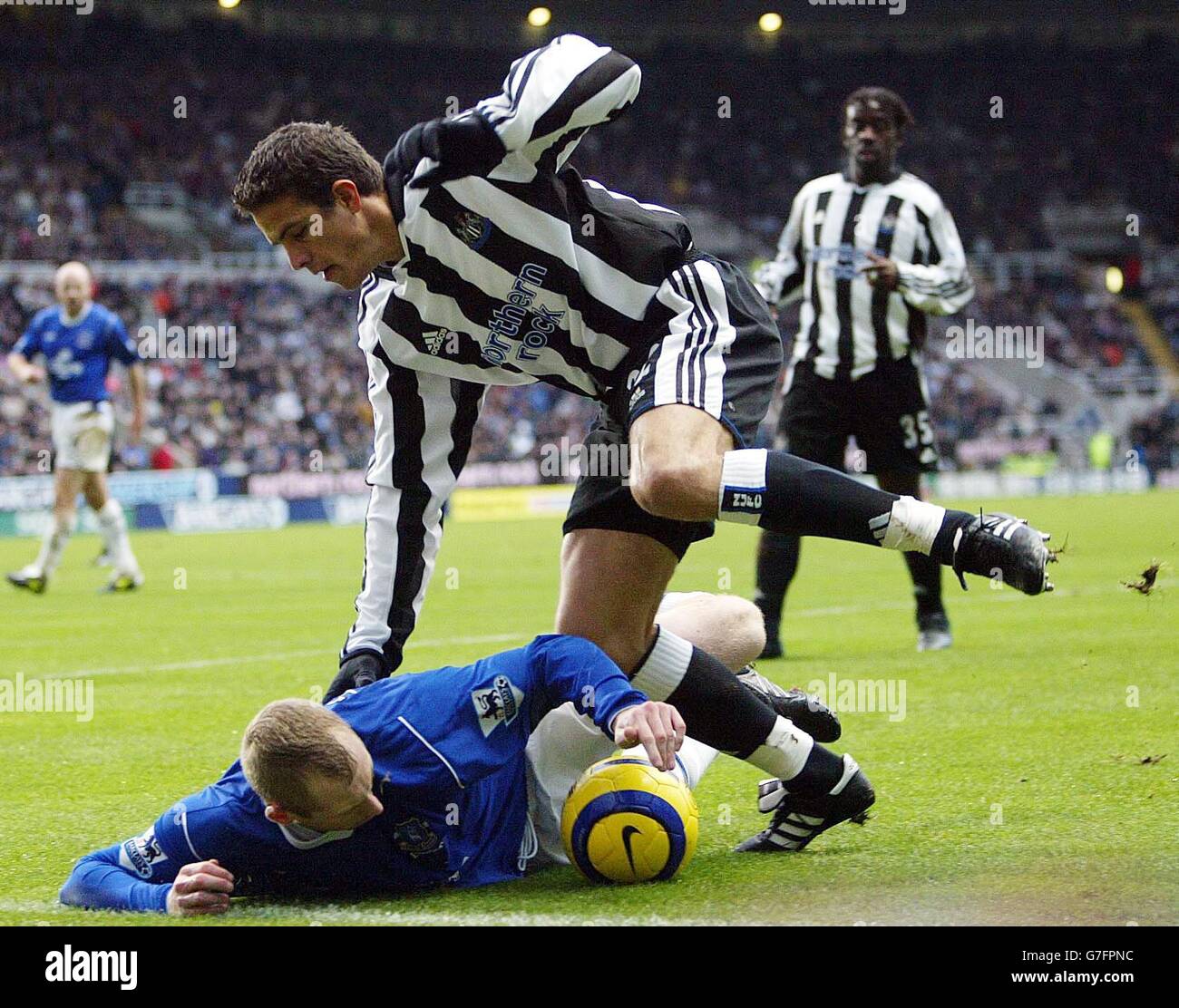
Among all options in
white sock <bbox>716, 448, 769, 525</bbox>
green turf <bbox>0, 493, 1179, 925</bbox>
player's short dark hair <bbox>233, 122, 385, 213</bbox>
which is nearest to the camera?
green turf <bbox>0, 493, 1179, 925</bbox>

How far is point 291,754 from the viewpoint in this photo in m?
3.05

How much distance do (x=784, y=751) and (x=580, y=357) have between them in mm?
1125

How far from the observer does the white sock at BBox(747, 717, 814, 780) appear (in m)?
3.76

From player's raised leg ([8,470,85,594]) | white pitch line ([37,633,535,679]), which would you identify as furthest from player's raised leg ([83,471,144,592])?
white pitch line ([37,633,535,679])

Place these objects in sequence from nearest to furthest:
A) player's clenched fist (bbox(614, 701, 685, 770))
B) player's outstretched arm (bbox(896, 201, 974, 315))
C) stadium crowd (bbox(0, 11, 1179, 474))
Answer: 1. player's clenched fist (bbox(614, 701, 685, 770))
2. player's outstretched arm (bbox(896, 201, 974, 315))
3. stadium crowd (bbox(0, 11, 1179, 474))

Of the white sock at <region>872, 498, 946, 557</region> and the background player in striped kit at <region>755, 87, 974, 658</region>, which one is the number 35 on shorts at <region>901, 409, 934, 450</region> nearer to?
the background player in striped kit at <region>755, 87, 974, 658</region>

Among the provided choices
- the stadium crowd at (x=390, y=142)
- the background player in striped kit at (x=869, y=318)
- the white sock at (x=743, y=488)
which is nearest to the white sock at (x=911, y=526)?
the white sock at (x=743, y=488)

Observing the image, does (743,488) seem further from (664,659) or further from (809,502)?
(664,659)

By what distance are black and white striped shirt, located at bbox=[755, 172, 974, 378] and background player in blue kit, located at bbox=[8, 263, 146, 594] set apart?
6134mm

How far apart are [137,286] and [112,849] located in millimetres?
27491

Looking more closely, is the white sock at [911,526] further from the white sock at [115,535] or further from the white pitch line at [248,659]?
the white sock at [115,535]

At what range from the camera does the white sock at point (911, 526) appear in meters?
3.39

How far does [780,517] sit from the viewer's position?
3498 millimetres

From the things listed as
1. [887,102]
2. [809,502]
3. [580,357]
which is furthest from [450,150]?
[887,102]
